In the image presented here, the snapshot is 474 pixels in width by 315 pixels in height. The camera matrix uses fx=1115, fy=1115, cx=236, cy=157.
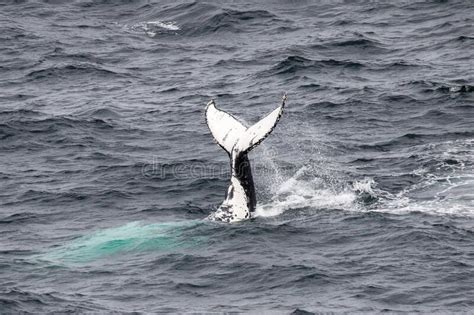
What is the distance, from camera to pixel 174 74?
1457 inches

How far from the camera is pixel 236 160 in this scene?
2292 cm

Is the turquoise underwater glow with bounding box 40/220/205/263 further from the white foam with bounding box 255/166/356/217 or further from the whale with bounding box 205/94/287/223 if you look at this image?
the white foam with bounding box 255/166/356/217

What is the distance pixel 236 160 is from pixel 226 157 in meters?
6.05

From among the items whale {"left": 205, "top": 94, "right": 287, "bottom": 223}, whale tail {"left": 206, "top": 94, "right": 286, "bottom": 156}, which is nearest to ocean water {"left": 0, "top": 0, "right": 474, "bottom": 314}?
whale {"left": 205, "top": 94, "right": 287, "bottom": 223}

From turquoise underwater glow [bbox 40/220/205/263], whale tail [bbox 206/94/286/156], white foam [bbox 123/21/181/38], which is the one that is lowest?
turquoise underwater glow [bbox 40/220/205/263]

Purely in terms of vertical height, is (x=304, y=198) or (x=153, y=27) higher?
(x=153, y=27)

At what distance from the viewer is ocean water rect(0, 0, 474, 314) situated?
67.2ft

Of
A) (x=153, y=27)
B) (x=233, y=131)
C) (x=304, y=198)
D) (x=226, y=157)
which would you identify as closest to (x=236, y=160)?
(x=233, y=131)

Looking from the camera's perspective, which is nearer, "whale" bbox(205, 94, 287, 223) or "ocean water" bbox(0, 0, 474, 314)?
"ocean water" bbox(0, 0, 474, 314)

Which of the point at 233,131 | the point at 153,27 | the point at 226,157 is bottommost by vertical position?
the point at 226,157

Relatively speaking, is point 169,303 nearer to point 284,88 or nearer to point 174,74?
point 284,88

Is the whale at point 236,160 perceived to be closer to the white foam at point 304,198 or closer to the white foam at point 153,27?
the white foam at point 304,198

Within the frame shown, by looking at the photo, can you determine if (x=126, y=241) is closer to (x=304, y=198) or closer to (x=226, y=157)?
(x=304, y=198)

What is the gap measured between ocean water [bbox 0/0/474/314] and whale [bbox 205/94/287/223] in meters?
0.38
